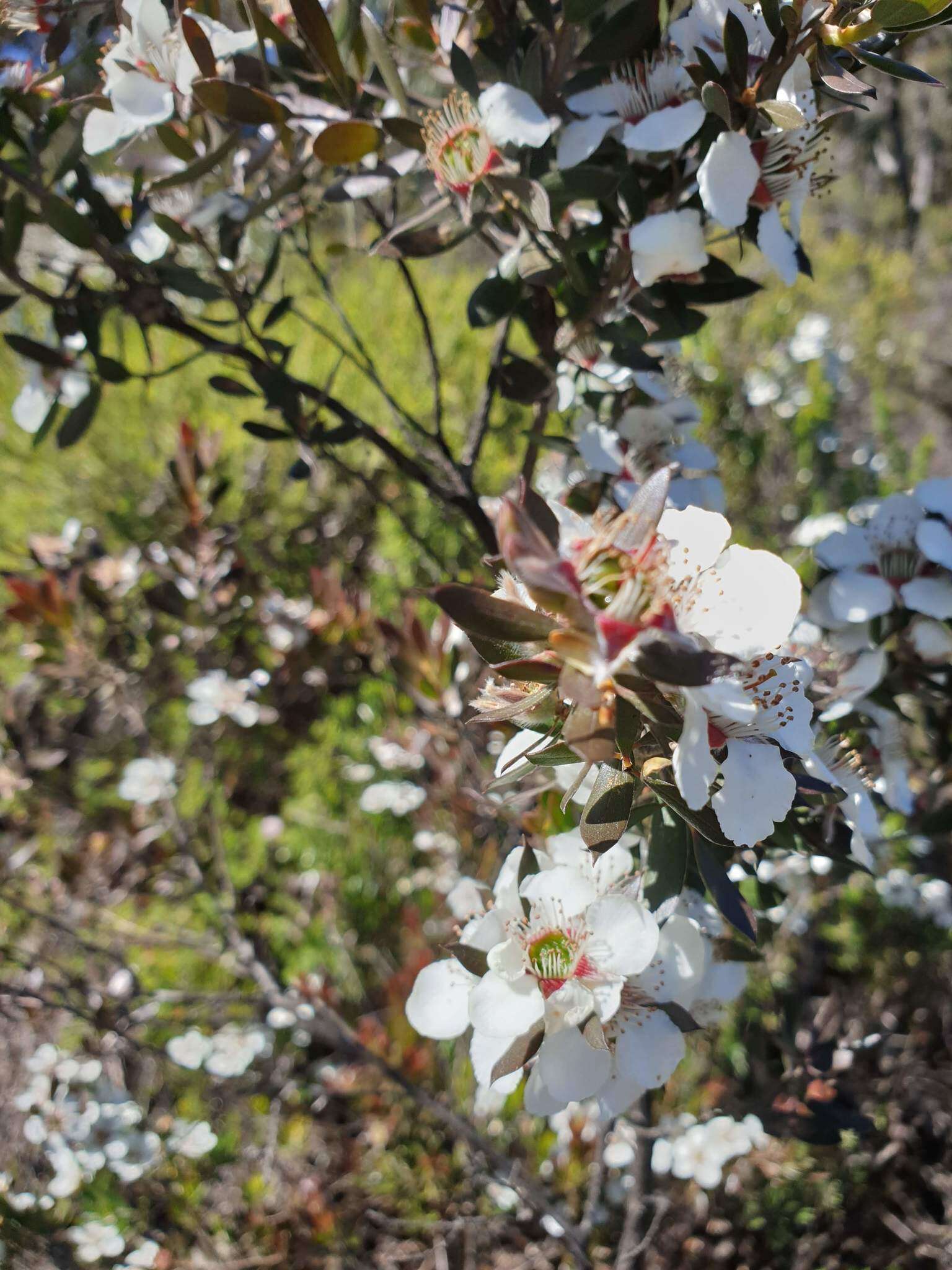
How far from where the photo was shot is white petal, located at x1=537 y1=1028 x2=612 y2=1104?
0.58 meters

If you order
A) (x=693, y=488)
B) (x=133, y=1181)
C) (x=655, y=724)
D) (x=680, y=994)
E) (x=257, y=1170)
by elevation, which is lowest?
(x=257, y=1170)

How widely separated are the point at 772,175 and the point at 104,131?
0.62 m

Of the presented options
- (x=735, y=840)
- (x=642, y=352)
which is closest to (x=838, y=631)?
(x=642, y=352)

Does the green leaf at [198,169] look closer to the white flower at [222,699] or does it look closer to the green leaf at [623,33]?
the green leaf at [623,33]

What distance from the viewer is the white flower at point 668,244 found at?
70 cm

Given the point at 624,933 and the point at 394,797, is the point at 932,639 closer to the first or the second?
the point at 624,933

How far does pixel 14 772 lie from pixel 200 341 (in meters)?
1.11

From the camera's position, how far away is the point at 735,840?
0.49 metres

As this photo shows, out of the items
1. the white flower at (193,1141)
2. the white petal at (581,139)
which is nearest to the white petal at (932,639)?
the white petal at (581,139)

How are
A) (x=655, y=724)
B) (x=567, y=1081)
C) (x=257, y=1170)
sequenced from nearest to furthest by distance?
(x=655, y=724) < (x=567, y=1081) < (x=257, y=1170)

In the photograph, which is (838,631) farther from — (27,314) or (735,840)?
(27,314)

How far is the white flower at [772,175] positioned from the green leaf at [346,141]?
30cm

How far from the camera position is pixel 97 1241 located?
1.15 m

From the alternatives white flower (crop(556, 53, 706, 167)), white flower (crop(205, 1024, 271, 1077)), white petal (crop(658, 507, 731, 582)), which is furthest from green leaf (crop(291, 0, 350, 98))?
white flower (crop(205, 1024, 271, 1077))
